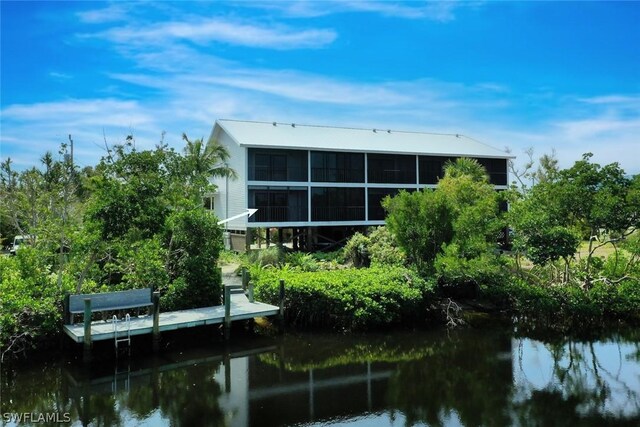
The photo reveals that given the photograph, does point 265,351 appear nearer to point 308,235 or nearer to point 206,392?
point 206,392

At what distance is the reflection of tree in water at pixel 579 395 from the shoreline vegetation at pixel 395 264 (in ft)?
10.2

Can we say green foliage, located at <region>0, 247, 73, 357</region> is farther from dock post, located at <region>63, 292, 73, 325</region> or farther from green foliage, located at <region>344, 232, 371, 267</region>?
green foliage, located at <region>344, 232, 371, 267</region>

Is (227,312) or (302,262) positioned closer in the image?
(227,312)

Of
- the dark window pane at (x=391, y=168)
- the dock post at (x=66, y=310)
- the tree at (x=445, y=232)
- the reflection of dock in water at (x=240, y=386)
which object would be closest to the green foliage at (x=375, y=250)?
the tree at (x=445, y=232)

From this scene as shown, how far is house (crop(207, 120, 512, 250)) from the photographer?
28.7m

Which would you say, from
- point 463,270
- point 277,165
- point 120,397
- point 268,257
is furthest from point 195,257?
point 277,165

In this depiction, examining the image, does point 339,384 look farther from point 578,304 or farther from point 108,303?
point 578,304

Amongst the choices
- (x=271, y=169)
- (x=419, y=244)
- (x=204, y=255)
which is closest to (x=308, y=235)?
(x=271, y=169)

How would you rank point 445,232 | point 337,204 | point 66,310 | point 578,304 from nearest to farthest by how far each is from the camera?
point 66,310 < point 578,304 < point 445,232 < point 337,204

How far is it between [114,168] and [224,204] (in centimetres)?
1651

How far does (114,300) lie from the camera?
1341 centimetres

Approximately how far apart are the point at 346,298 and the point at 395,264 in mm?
4674

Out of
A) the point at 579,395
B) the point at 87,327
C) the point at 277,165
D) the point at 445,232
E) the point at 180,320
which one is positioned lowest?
the point at 579,395

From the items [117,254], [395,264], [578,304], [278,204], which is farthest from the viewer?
[278,204]
